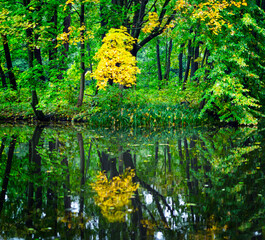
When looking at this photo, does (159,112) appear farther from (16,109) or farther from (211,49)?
(16,109)

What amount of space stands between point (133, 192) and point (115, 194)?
0.27 meters

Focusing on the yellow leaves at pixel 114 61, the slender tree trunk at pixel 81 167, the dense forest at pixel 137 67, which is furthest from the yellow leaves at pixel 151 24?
the slender tree trunk at pixel 81 167

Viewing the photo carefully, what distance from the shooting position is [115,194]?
4.14 metres

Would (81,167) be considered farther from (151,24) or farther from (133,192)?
(151,24)

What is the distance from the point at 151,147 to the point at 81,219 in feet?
14.8

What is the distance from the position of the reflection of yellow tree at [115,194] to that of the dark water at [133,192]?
13 mm

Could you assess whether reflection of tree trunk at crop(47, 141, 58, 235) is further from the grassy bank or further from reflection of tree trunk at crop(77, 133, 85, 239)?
the grassy bank

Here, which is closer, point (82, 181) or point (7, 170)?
point (82, 181)

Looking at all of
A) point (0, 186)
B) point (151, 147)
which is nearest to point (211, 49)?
point (151, 147)

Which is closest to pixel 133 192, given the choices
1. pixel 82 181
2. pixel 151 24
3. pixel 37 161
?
pixel 82 181

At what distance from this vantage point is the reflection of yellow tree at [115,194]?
3.47 metres

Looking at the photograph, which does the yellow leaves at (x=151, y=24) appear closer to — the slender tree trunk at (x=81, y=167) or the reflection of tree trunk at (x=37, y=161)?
the slender tree trunk at (x=81, y=167)

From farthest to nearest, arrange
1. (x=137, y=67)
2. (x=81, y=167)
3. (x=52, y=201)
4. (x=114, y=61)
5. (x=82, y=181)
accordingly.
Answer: (x=137, y=67)
(x=114, y=61)
(x=81, y=167)
(x=82, y=181)
(x=52, y=201)

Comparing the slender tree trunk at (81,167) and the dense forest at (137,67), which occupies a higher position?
the dense forest at (137,67)
